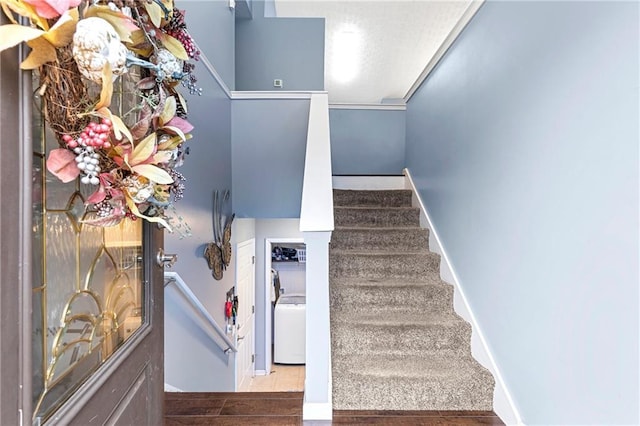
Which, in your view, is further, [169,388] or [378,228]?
[378,228]

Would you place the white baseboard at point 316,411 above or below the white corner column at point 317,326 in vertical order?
below

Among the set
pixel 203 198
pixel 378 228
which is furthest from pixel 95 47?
pixel 378 228

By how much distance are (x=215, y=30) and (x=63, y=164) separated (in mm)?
2737

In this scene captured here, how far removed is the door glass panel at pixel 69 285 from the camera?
0.58 m

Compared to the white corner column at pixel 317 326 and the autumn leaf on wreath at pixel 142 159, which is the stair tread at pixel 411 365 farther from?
the autumn leaf on wreath at pixel 142 159

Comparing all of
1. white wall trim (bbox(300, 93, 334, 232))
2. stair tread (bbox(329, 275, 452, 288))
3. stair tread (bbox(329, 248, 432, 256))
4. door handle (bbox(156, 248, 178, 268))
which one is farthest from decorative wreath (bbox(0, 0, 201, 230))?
stair tread (bbox(329, 248, 432, 256))

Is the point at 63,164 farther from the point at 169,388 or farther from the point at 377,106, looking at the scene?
the point at 377,106

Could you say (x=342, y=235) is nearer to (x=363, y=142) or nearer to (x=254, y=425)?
(x=254, y=425)

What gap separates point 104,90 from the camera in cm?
55

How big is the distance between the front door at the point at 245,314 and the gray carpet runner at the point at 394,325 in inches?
58.4

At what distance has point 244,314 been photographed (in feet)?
13.5

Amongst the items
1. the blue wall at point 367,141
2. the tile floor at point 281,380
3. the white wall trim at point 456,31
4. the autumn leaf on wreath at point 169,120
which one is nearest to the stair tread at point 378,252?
the white wall trim at point 456,31

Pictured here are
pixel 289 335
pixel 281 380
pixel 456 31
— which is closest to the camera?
pixel 456 31

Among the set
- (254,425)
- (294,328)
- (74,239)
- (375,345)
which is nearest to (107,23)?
(74,239)
